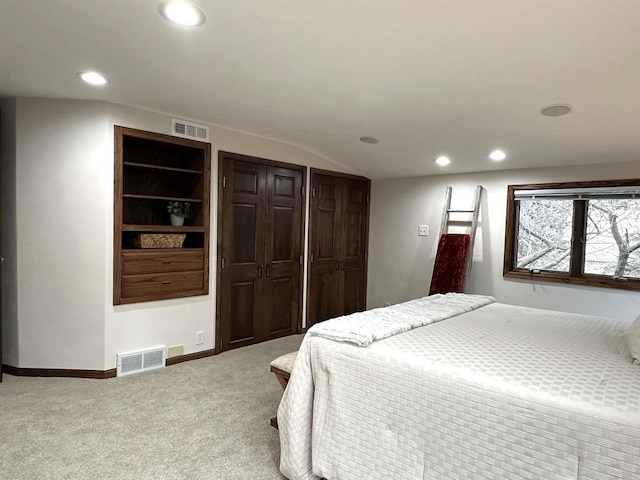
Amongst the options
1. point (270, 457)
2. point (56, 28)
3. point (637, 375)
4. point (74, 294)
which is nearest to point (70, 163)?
point (74, 294)

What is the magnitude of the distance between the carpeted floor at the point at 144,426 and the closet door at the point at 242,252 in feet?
2.15

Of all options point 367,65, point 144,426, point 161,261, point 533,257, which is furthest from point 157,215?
point 533,257

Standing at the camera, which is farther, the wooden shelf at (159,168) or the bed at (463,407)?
the wooden shelf at (159,168)

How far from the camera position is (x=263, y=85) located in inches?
99.5

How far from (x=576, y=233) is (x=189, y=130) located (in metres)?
3.73

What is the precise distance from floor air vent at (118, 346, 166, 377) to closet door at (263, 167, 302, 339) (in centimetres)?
111

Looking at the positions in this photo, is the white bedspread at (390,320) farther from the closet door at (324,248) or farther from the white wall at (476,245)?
the closet door at (324,248)

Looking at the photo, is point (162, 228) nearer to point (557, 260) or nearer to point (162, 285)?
point (162, 285)

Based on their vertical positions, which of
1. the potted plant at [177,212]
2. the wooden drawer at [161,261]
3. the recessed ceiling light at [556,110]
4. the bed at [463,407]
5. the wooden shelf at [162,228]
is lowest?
the bed at [463,407]

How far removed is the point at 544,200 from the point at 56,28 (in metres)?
4.13

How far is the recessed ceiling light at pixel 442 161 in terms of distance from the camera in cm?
395

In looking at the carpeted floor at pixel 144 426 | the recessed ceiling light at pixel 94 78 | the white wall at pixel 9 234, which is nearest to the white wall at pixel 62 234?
the white wall at pixel 9 234

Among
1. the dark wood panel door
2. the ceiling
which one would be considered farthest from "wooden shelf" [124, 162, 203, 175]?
the dark wood panel door

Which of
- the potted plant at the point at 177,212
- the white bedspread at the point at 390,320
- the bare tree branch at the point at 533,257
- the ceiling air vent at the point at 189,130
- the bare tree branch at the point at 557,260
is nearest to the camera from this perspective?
the white bedspread at the point at 390,320
